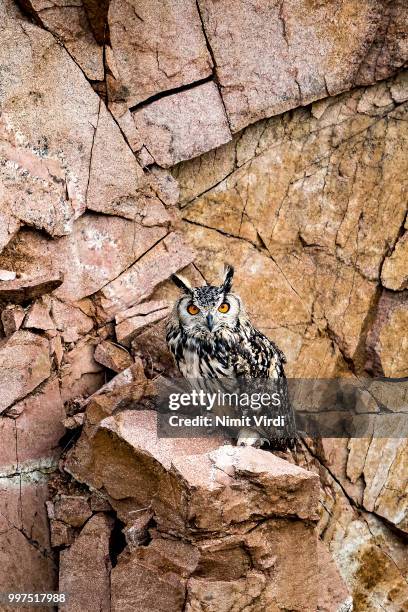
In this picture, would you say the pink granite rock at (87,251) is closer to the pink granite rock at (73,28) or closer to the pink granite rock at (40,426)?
the pink granite rock at (40,426)

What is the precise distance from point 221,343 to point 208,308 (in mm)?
282

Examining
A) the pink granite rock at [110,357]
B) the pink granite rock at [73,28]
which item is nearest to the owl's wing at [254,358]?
Result: the pink granite rock at [110,357]

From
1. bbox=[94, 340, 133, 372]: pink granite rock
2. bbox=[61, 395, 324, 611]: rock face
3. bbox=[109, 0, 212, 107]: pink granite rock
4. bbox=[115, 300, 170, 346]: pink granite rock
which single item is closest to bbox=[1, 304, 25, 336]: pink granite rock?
bbox=[94, 340, 133, 372]: pink granite rock

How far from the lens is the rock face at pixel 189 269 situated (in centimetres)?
508

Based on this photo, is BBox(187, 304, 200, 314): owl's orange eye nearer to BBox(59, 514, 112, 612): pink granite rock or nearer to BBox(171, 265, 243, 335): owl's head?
BBox(171, 265, 243, 335): owl's head

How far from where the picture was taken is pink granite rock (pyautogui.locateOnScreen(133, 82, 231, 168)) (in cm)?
607

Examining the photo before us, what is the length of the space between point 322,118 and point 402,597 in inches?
153

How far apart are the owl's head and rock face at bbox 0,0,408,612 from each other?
55cm

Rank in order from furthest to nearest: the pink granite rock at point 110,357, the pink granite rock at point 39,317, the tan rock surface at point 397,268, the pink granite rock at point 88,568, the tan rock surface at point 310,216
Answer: the tan rock surface at point 397,268, the tan rock surface at point 310,216, the pink granite rock at point 110,357, the pink granite rock at point 39,317, the pink granite rock at point 88,568

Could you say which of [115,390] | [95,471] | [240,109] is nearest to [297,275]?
[240,109]

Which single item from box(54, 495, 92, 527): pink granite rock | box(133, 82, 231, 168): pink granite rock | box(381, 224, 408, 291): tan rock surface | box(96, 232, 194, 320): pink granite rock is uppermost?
box(133, 82, 231, 168): pink granite rock

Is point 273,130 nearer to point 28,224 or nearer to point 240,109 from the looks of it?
point 240,109

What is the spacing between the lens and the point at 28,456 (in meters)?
5.80

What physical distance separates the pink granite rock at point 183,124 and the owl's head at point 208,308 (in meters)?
1.01
